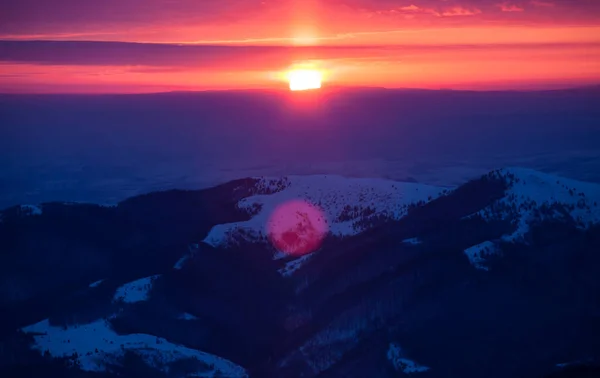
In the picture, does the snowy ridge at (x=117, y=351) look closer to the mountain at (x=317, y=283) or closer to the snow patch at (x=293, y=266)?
the mountain at (x=317, y=283)

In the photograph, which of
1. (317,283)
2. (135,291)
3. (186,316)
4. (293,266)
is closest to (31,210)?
(135,291)

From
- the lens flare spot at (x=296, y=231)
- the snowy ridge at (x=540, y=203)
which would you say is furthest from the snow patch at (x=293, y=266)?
the snowy ridge at (x=540, y=203)

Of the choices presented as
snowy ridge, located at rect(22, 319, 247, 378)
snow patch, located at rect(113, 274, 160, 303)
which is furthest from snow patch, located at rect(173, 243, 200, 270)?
snowy ridge, located at rect(22, 319, 247, 378)

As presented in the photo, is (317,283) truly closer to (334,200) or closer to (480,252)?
(334,200)

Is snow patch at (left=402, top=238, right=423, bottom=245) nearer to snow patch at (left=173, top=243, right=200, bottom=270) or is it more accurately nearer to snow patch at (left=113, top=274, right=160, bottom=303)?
snow patch at (left=173, top=243, right=200, bottom=270)

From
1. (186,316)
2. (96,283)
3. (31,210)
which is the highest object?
(31,210)

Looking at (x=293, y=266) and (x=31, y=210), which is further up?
(x=31, y=210)

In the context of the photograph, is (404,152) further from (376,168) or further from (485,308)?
(485,308)
